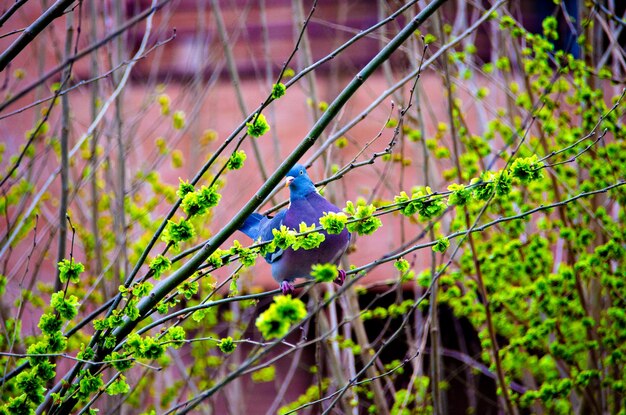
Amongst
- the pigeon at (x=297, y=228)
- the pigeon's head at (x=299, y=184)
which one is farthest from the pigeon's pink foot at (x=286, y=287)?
the pigeon's head at (x=299, y=184)

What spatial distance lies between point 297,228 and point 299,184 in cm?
19

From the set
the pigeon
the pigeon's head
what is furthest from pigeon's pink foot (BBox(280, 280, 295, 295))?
the pigeon's head

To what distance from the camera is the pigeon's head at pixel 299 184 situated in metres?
2.20

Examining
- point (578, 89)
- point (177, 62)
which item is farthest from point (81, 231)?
point (578, 89)

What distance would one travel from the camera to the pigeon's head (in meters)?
2.20

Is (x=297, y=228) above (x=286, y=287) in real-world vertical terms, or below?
above

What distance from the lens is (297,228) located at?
2.10 meters

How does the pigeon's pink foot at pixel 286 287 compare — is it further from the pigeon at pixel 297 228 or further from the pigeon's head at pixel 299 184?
the pigeon's head at pixel 299 184

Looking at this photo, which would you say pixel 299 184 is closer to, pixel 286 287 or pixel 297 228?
pixel 297 228

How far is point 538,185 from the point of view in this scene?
3.69 m

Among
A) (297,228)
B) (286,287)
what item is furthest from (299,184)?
(286,287)

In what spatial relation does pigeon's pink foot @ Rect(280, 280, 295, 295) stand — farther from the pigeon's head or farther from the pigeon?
the pigeon's head

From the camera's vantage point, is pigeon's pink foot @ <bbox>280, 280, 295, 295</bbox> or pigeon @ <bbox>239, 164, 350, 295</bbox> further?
pigeon's pink foot @ <bbox>280, 280, 295, 295</bbox>

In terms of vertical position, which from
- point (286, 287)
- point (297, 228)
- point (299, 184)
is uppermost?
point (299, 184)
